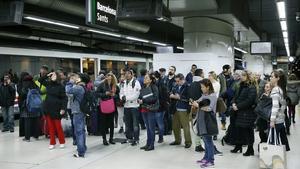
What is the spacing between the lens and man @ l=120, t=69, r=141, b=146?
279 inches

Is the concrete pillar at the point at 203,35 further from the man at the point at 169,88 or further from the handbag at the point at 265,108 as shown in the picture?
the handbag at the point at 265,108

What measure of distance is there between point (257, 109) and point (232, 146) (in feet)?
5.37

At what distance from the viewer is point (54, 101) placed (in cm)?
688

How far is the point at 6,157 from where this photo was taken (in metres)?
6.47

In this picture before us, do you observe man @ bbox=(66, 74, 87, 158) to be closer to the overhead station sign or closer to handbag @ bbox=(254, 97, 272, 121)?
the overhead station sign

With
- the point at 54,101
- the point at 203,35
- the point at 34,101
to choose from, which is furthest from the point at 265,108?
the point at 203,35

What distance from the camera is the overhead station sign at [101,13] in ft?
21.9

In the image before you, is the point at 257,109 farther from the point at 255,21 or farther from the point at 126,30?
the point at 255,21

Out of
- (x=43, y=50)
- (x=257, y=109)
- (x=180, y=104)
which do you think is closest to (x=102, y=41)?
(x=43, y=50)

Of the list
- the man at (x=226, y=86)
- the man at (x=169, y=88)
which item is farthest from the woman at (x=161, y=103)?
the man at (x=226, y=86)

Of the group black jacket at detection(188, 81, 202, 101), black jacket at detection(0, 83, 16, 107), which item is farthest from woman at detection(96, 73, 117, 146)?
black jacket at detection(0, 83, 16, 107)

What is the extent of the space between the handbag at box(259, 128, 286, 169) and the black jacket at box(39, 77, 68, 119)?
3.68 m

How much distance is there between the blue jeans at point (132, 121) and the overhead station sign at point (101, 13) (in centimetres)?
176

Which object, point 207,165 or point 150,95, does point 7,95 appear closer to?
point 150,95
